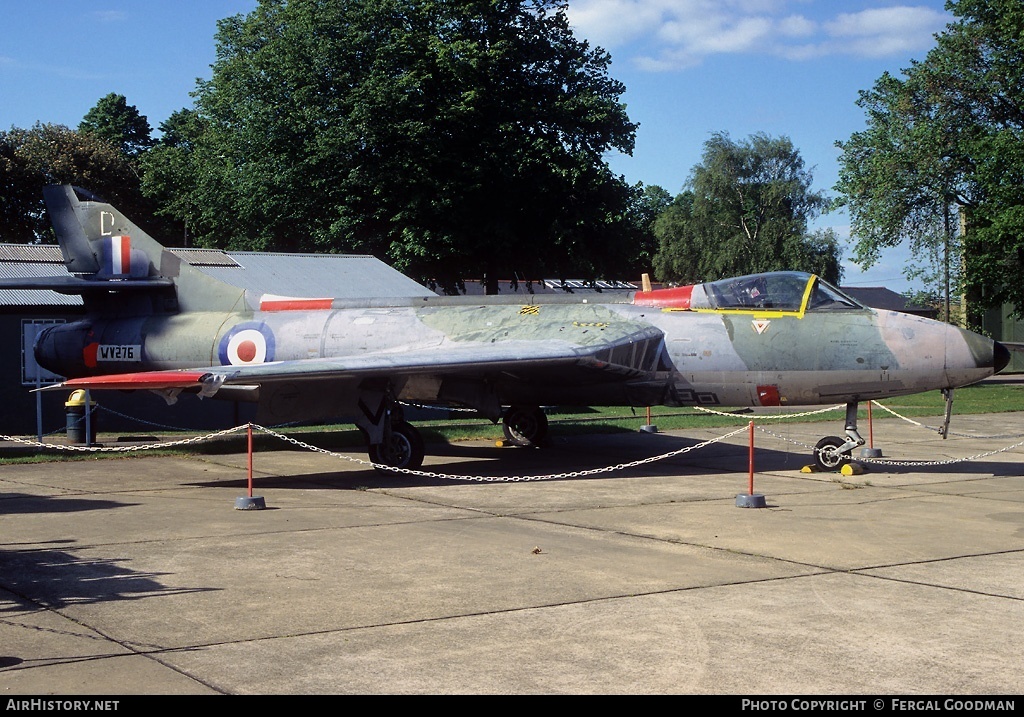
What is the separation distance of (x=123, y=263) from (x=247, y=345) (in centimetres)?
296

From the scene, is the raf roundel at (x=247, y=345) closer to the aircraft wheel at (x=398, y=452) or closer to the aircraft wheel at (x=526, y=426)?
the aircraft wheel at (x=398, y=452)

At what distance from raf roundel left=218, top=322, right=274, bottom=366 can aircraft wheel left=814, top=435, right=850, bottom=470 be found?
8.71 m

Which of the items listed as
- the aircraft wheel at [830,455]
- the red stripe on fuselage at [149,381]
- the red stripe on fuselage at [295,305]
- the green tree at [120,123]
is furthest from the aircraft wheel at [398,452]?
the green tree at [120,123]

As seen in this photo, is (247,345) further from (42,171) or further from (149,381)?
(42,171)

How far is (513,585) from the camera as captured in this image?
322 inches

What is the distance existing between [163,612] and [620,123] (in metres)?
39.4

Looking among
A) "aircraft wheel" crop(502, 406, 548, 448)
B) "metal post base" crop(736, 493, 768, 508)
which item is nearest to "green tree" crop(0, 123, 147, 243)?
"aircraft wheel" crop(502, 406, 548, 448)

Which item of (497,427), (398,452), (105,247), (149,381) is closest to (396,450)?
(398,452)

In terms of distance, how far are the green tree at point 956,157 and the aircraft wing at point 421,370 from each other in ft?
94.2

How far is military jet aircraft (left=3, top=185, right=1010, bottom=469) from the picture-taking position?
566 inches
